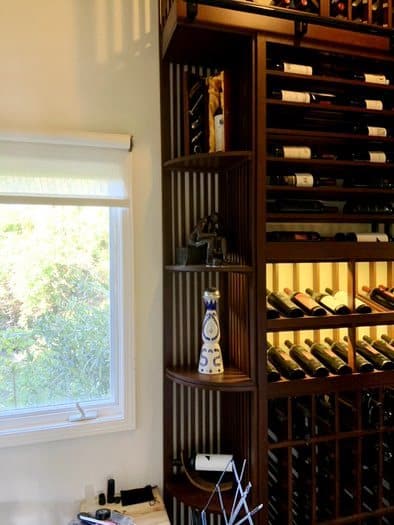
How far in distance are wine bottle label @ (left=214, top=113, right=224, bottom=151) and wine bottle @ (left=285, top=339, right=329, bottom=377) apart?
901 mm

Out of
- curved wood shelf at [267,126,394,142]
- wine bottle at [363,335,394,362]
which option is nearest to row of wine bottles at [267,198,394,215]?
curved wood shelf at [267,126,394,142]

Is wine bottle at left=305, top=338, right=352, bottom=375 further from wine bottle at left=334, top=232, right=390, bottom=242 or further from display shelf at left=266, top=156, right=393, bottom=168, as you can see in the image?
display shelf at left=266, top=156, right=393, bottom=168

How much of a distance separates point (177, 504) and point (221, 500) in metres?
0.34

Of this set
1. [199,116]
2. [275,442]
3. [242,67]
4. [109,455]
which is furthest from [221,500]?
[242,67]

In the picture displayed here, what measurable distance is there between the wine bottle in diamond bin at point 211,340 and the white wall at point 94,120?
23cm

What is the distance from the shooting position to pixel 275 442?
155cm

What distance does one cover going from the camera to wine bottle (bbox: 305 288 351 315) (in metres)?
1.60

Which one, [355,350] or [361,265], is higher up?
[361,265]

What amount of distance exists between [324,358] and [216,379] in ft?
1.59

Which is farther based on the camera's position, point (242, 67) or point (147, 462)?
point (147, 462)

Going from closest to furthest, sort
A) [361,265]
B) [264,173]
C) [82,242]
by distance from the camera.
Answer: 1. [264,173]
2. [82,242]
3. [361,265]

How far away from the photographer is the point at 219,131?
5.09 feet

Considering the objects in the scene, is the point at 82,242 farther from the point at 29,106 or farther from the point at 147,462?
the point at 147,462

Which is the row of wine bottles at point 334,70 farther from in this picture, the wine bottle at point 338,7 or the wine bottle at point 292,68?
the wine bottle at point 338,7
